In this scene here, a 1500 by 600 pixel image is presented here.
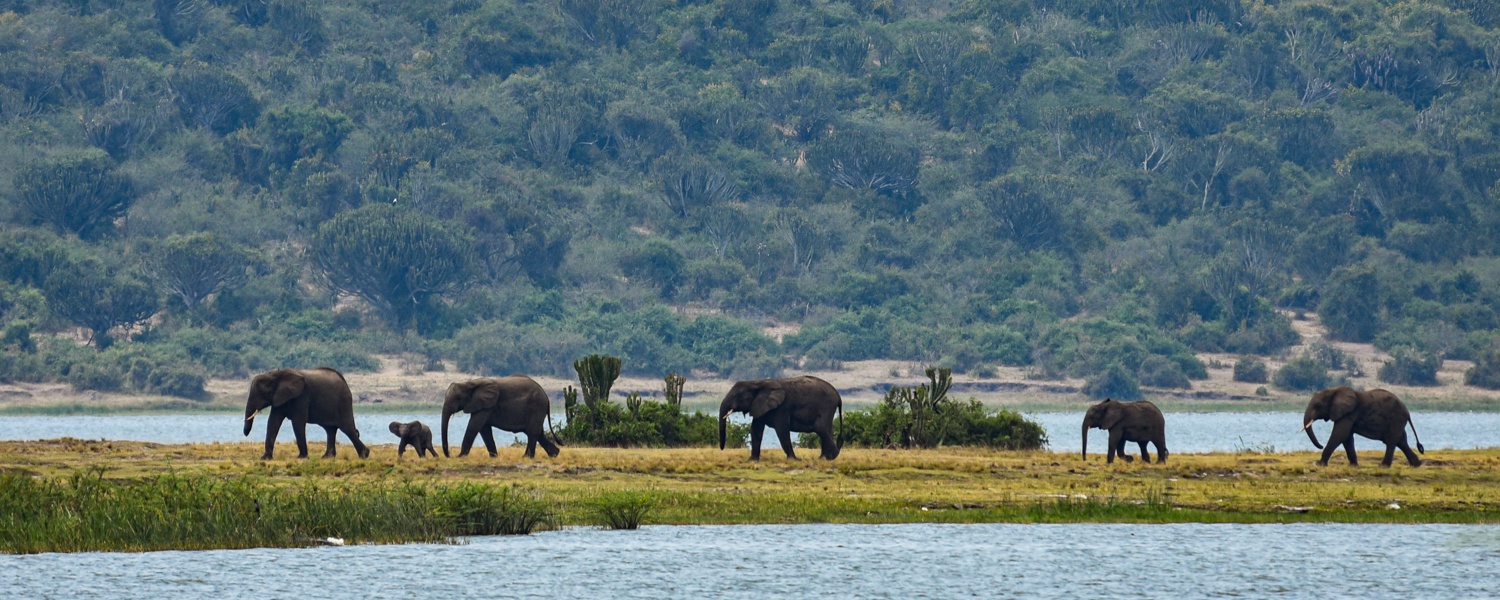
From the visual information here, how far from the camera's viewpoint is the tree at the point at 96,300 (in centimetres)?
15600

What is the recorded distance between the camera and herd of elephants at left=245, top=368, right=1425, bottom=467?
45531mm

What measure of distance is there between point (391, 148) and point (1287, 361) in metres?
82.3

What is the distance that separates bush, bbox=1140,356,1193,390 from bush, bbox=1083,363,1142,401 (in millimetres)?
1724

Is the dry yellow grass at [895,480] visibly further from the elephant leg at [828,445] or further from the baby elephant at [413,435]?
the baby elephant at [413,435]

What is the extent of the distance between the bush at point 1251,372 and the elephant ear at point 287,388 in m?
120

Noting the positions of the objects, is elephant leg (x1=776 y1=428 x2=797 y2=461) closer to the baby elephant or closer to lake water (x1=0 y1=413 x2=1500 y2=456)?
the baby elephant

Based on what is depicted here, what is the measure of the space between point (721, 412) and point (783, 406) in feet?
4.47

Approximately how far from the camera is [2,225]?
17675cm

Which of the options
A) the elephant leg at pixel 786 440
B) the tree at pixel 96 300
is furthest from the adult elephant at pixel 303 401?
the tree at pixel 96 300

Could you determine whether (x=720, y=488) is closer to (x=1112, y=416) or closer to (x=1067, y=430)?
(x=1112, y=416)

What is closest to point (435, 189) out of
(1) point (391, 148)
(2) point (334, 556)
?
(1) point (391, 148)

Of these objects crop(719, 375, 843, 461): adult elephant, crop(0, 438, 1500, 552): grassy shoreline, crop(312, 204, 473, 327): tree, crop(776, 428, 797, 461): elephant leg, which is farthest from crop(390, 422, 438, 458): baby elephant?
crop(312, 204, 473, 327): tree

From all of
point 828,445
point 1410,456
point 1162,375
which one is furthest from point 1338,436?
point 1162,375

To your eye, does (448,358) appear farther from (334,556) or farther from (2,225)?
(334,556)
